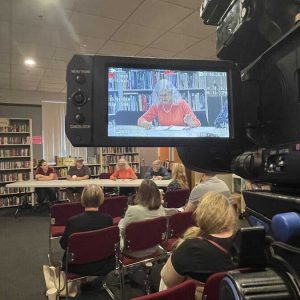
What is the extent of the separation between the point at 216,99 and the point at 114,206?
3269 mm

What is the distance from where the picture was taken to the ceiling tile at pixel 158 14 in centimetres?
346

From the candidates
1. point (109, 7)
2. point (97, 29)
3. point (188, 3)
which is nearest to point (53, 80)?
point (97, 29)

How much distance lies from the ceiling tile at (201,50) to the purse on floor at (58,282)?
3767 mm

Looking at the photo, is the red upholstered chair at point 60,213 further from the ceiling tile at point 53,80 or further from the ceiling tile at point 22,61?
the ceiling tile at point 53,80

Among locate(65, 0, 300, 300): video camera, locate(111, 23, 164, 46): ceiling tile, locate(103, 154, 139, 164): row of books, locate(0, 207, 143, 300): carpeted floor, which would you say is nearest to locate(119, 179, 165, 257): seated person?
locate(0, 207, 143, 300): carpeted floor

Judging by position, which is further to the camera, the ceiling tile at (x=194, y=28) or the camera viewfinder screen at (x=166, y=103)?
the ceiling tile at (x=194, y=28)

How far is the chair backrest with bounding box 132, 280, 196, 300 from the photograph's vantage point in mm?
1212

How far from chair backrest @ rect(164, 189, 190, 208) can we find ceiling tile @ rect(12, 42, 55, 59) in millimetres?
3016

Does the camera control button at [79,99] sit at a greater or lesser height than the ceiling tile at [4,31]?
lesser

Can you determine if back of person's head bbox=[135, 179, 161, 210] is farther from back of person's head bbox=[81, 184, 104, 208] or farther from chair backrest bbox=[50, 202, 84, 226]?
chair backrest bbox=[50, 202, 84, 226]

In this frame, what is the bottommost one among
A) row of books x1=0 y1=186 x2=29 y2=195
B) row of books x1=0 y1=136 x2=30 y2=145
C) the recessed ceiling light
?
row of books x1=0 y1=186 x2=29 y2=195

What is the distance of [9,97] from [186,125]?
8097mm

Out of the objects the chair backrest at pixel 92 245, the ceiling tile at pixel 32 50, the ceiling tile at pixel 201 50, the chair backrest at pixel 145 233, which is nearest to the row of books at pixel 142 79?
the chair backrest at pixel 92 245

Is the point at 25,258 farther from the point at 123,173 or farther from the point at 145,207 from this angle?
the point at 123,173
